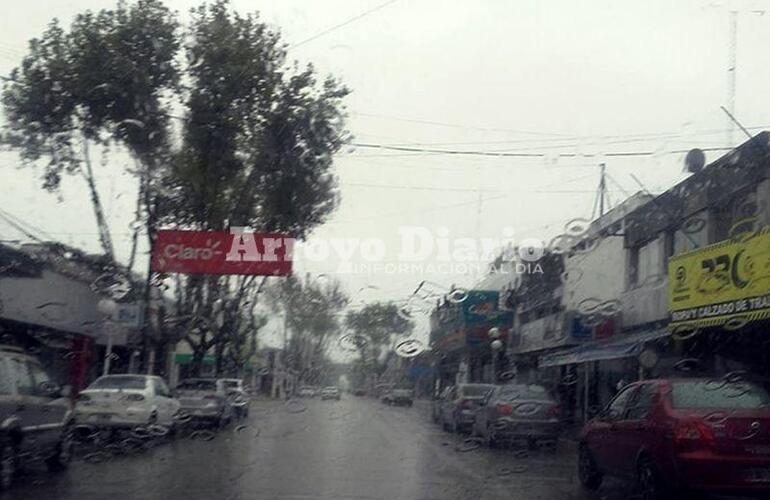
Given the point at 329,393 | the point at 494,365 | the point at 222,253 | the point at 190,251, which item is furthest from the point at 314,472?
the point at 329,393

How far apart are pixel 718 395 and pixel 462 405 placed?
1589cm

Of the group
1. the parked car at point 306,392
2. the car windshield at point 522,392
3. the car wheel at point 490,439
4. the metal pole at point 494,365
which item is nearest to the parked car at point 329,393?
the parked car at point 306,392

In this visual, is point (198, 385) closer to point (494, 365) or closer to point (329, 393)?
point (494, 365)

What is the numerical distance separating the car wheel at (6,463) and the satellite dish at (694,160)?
631 inches

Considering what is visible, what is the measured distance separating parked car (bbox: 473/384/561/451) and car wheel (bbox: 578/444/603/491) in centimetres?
660

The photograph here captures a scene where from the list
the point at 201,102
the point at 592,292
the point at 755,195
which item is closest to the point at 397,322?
the point at 592,292

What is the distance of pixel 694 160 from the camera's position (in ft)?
76.0

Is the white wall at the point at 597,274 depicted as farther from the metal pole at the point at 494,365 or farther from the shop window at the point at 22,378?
the shop window at the point at 22,378

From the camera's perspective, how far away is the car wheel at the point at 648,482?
11.3 metres

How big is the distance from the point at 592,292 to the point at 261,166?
36.3 ft

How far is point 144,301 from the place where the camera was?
96.8ft

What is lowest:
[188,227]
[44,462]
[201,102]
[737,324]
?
[44,462]

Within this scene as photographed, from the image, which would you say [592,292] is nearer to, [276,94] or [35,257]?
[276,94]

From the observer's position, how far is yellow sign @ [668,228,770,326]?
1880 cm
